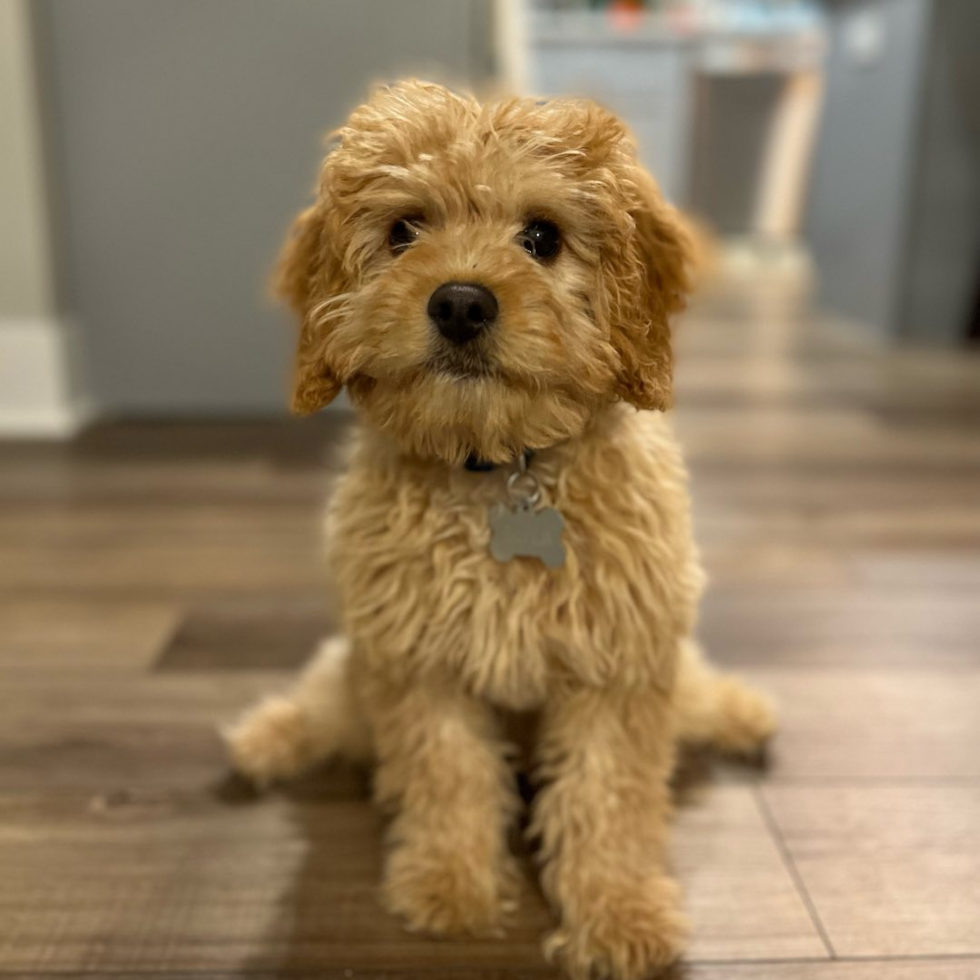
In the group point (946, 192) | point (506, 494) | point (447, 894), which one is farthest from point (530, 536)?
point (946, 192)

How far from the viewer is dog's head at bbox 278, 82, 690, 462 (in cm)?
74

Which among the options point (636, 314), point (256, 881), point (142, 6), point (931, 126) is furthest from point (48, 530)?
point (931, 126)

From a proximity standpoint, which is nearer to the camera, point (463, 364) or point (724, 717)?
point (463, 364)

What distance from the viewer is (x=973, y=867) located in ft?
3.24

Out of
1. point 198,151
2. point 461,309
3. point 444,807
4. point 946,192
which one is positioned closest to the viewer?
point 461,309

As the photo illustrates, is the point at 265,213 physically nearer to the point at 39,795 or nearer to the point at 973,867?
the point at 39,795

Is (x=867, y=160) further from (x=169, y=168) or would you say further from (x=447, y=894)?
(x=447, y=894)

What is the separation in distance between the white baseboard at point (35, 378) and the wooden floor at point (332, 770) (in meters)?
0.13

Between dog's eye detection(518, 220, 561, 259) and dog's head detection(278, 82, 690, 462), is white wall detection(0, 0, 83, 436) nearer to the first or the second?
dog's head detection(278, 82, 690, 462)

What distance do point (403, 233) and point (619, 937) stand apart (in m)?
0.61

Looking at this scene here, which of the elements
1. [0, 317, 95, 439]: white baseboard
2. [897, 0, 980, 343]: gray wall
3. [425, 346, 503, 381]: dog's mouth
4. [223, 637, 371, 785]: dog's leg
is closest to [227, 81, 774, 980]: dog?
[425, 346, 503, 381]: dog's mouth

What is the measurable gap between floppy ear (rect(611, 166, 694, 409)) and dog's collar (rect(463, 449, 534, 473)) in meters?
0.10

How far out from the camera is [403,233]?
800 millimetres

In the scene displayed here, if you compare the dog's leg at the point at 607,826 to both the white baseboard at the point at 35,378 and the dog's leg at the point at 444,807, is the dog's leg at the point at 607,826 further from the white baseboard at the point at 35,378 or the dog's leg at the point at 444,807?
the white baseboard at the point at 35,378
